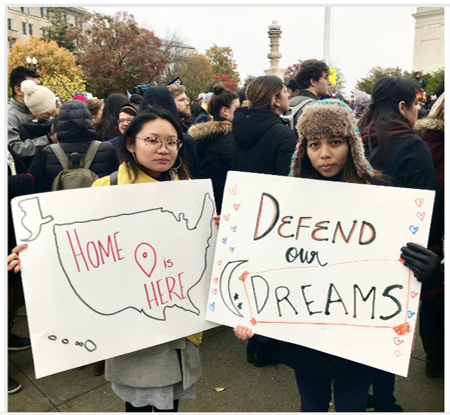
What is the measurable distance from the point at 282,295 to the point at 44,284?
2.95ft

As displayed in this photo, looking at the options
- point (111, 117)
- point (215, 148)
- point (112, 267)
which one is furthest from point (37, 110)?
point (112, 267)

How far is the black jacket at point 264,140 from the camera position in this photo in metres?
3.00

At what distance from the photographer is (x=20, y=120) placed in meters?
3.73

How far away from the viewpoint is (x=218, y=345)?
10.6 feet

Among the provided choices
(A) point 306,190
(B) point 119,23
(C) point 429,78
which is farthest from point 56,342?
(B) point 119,23

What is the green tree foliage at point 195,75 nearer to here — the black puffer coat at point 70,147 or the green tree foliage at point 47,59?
the green tree foliage at point 47,59

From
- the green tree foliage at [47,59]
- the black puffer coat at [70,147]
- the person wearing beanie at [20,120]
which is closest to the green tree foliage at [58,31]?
the green tree foliage at [47,59]

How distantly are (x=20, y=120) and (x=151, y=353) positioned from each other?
9.69 feet

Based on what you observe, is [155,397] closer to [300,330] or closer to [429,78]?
[300,330]

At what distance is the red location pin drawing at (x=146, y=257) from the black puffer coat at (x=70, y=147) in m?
1.33

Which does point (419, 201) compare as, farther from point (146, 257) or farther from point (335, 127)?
point (146, 257)

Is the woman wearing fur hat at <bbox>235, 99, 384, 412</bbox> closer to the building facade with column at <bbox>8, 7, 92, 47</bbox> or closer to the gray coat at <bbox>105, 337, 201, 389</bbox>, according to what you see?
the gray coat at <bbox>105, 337, 201, 389</bbox>

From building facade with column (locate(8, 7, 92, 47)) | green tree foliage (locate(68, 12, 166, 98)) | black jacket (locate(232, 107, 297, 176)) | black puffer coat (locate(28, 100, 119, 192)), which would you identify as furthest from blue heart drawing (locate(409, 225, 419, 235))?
building facade with column (locate(8, 7, 92, 47))

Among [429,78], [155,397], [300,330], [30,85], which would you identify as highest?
[429,78]
